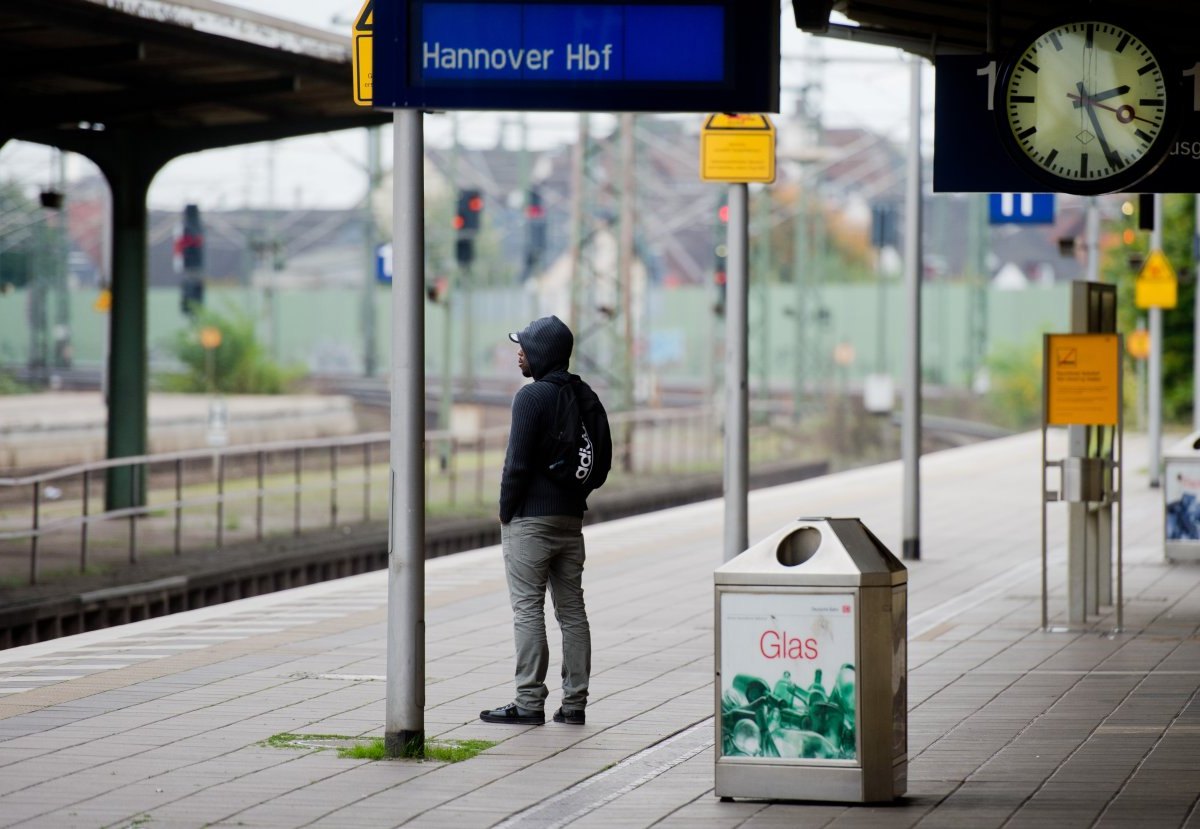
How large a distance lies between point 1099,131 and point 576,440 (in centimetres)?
253

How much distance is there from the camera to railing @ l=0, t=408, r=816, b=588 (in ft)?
59.5

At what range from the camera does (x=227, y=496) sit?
19.5 m

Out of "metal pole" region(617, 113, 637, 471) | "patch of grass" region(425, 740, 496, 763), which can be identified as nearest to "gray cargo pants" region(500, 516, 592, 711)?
"patch of grass" region(425, 740, 496, 763)

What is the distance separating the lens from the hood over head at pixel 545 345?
892 cm

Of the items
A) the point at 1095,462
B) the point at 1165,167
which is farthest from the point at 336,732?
the point at 1095,462

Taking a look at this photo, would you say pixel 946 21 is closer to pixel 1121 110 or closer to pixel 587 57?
pixel 1121 110

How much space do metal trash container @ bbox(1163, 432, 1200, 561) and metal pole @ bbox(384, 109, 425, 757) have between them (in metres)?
10.1

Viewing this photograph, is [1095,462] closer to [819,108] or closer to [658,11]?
[658,11]

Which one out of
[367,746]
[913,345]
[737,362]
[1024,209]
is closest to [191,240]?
[1024,209]

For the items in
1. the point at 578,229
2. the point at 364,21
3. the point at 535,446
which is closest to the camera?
the point at 364,21

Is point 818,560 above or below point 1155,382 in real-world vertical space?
below

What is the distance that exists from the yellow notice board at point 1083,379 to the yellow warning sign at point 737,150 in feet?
7.80

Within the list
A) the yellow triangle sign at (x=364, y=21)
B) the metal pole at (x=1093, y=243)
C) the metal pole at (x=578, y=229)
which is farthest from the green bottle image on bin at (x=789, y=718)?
the metal pole at (x=578, y=229)

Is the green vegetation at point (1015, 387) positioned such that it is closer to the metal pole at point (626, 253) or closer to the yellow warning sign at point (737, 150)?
the metal pole at point (626, 253)
